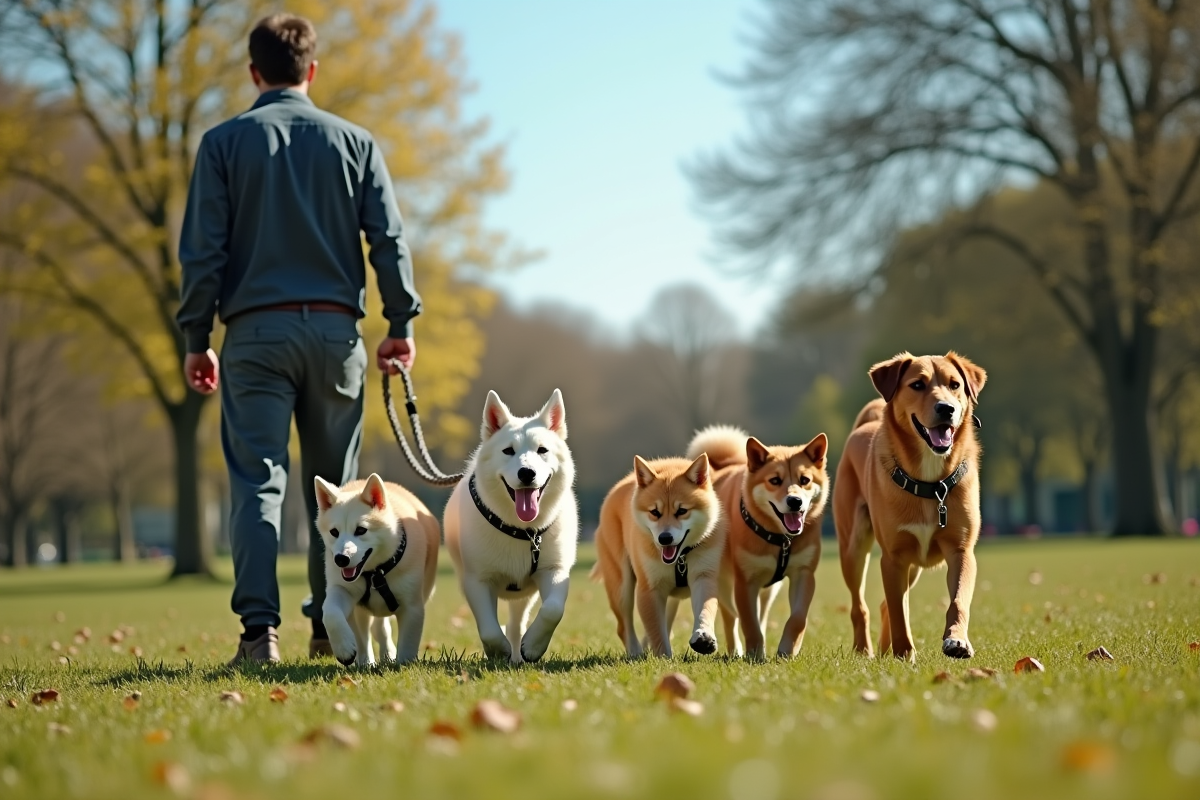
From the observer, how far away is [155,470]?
163 ft

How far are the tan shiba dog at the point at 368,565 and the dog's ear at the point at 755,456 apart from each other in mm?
1777

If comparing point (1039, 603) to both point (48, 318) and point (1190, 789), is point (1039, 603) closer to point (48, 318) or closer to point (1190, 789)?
point (1190, 789)

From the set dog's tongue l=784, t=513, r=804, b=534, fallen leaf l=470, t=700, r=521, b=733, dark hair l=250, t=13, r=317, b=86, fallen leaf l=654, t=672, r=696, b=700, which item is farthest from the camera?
dark hair l=250, t=13, r=317, b=86

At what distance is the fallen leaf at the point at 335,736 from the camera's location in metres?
3.53

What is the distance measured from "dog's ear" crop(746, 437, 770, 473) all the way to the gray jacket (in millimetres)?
2240

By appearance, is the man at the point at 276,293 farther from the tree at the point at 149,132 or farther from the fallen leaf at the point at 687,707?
the tree at the point at 149,132

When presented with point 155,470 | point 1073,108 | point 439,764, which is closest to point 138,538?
point 155,470

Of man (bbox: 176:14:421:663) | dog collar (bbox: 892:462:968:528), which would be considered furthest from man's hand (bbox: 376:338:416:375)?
dog collar (bbox: 892:462:968:528)

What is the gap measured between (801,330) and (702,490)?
24353 mm

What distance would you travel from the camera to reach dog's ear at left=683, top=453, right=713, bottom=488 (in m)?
6.73

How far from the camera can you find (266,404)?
22.5 ft

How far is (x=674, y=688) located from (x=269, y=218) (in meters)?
3.75

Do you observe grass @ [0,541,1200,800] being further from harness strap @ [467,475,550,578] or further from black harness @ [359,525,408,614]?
harness strap @ [467,475,550,578]

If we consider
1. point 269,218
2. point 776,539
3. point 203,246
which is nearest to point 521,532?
point 776,539
